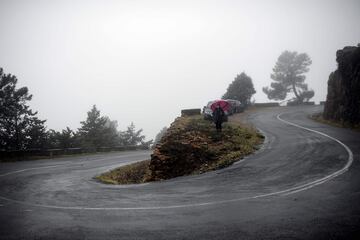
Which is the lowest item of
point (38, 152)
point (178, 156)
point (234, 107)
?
point (38, 152)

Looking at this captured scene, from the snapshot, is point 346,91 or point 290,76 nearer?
point 346,91

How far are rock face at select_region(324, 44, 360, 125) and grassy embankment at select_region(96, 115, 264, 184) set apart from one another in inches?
404

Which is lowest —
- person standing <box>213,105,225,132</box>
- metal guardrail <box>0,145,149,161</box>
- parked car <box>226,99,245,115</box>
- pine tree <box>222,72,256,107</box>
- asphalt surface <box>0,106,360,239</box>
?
asphalt surface <box>0,106,360,239</box>

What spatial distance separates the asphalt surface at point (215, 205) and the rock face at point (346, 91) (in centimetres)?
1288

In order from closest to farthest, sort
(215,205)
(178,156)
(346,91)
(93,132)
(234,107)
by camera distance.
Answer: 1. (215,205)
2. (178,156)
3. (346,91)
4. (234,107)
5. (93,132)

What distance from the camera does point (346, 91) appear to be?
28625 millimetres

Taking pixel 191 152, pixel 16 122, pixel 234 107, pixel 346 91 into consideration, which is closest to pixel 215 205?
pixel 191 152

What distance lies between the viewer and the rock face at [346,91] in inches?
1062

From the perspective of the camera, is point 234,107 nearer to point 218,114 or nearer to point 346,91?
point 346,91

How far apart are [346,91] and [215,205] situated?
80.5ft

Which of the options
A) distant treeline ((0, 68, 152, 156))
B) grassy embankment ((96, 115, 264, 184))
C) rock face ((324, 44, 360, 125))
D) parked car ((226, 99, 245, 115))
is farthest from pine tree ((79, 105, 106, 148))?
rock face ((324, 44, 360, 125))

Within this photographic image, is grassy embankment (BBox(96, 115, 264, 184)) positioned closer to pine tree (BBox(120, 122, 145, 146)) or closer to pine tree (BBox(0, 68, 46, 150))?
pine tree (BBox(0, 68, 46, 150))

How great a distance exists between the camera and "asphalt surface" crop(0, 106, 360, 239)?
265 inches

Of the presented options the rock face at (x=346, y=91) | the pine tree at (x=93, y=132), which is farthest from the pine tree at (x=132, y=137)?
the rock face at (x=346, y=91)
